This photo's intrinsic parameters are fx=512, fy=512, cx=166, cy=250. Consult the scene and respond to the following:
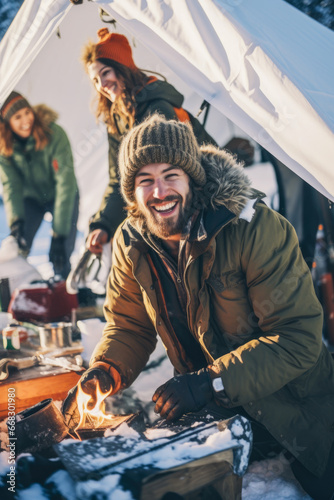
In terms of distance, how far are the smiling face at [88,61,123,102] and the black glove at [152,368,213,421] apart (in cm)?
169

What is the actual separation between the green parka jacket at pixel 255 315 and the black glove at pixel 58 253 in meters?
2.00

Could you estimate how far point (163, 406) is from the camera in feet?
4.99

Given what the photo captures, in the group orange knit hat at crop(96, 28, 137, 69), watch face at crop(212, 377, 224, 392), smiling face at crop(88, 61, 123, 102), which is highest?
orange knit hat at crop(96, 28, 137, 69)

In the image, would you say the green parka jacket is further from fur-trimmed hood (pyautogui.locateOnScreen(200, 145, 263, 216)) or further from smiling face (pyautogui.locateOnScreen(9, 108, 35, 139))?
smiling face (pyautogui.locateOnScreen(9, 108, 35, 139))

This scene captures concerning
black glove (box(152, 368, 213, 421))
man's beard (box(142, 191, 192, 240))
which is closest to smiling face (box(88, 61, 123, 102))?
man's beard (box(142, 191, 192, 240))

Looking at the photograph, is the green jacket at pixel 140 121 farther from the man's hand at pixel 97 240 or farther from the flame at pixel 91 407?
the flame at pixel 91 407

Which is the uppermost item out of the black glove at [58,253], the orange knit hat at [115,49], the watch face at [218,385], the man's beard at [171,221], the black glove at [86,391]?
the orange knit hat at [115,49]

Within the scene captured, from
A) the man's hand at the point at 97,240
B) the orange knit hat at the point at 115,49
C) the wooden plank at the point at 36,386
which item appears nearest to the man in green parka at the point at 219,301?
the wooden plank at the point at 36,386

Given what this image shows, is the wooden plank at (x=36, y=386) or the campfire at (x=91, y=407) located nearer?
the campfire at (x=91, y=407)

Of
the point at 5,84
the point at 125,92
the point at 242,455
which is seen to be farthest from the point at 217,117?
the point at 242,455

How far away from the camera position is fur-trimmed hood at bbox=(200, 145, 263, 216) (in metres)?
1.67

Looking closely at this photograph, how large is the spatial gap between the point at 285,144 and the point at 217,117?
1.55m

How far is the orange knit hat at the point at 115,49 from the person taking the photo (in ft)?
8.86

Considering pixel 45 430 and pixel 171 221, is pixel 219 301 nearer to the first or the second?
pixel 171 221
